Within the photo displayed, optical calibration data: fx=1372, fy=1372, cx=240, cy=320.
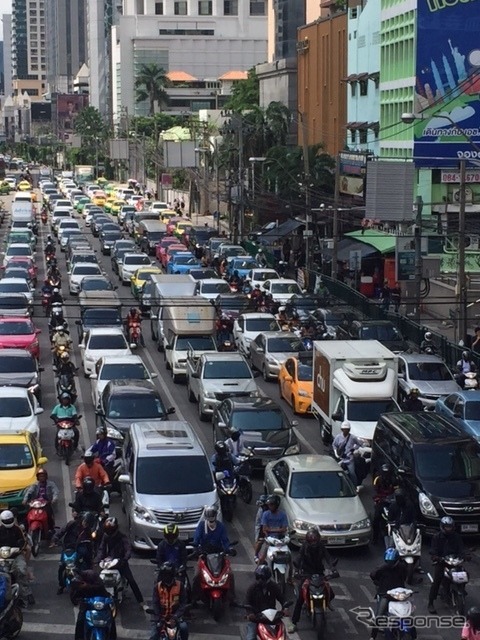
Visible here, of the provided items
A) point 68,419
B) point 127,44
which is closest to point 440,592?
point 68,419

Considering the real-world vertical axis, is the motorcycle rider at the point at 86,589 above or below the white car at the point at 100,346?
above

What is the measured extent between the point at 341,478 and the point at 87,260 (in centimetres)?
3712

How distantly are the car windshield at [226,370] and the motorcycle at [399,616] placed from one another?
629 inches

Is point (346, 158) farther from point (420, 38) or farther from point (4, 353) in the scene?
point (4, 353)

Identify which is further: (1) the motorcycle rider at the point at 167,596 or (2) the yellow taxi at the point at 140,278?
(2) the yellow taxi at the point at 140,278

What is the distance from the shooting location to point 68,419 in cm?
2722

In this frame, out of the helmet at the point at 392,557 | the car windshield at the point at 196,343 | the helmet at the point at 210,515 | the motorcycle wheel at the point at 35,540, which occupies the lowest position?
the motorcycle wheel at the point at 35,540

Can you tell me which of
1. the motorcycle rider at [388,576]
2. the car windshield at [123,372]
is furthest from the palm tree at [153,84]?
the motorcycle rider at [388,576]

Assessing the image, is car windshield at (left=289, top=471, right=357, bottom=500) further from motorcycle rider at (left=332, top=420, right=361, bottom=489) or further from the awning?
the awning

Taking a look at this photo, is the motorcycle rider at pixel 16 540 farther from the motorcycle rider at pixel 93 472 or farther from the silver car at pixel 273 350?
the silver car at pixel 273 350

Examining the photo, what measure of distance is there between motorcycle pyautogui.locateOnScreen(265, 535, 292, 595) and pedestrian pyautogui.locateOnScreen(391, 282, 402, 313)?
28533 millimetres

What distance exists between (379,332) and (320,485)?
711 inches

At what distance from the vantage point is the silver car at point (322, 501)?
2067 centimetres

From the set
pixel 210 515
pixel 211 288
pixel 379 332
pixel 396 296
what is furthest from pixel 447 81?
pixel 210 515
